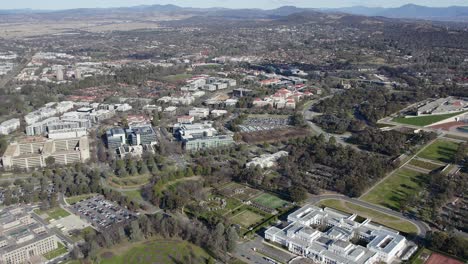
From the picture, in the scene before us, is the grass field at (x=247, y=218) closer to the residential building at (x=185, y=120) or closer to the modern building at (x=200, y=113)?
the residential building at (x=185, y=120)

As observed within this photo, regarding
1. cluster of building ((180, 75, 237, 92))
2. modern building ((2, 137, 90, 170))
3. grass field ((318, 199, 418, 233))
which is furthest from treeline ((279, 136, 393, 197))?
cluster of building ((180, 75, 237, 92))

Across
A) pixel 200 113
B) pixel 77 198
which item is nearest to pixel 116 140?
pixel 77 198

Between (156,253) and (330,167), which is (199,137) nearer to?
(330,167)

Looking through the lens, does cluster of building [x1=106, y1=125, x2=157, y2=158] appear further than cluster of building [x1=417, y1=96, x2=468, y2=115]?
No

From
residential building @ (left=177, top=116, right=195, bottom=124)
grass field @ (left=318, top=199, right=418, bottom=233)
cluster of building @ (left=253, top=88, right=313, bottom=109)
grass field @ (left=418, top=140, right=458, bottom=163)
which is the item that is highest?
cluster of building @ (left=253, top=88, right=313, bottom=109)

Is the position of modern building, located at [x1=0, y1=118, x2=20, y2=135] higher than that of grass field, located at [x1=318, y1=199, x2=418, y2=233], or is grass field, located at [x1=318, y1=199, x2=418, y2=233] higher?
modern building, located at [x1=0, y1=118, x2=20, y2=135]

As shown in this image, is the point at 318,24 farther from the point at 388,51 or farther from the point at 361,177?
the point at 361,177

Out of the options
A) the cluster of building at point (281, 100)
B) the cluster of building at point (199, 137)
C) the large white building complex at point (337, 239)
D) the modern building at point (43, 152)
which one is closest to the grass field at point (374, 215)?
the large white building complex at point (337, 239)

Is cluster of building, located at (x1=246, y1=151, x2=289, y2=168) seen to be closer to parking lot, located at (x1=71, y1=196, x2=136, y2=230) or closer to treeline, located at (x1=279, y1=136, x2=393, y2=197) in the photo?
treeline, located at (x1=279, y1=136, x2=393, y2=197)
